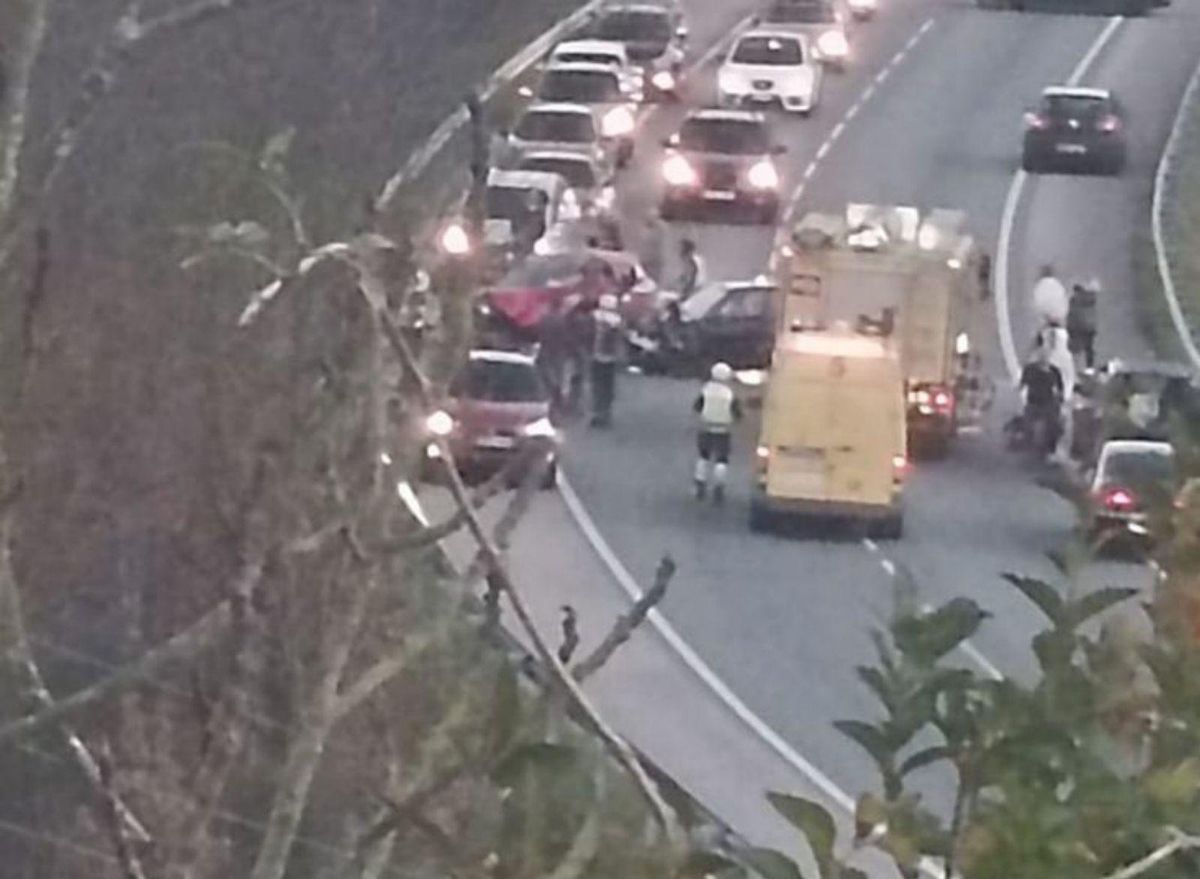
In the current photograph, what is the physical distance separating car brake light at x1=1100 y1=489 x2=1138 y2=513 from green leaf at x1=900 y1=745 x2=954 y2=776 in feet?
Answer: 1.39

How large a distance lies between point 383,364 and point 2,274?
815 millimetres

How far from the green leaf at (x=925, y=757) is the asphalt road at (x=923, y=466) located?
0.45ft

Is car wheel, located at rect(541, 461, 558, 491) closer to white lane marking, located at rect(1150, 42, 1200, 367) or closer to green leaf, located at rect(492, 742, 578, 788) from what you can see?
green leaf, located at rect(492, 742, 578, 788)

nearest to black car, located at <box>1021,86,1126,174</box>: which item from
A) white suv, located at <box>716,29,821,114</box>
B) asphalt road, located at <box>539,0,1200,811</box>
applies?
asphalt road, located at <box>539,0,1200,811</box>

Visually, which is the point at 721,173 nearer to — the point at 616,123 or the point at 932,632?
the point at 616,123

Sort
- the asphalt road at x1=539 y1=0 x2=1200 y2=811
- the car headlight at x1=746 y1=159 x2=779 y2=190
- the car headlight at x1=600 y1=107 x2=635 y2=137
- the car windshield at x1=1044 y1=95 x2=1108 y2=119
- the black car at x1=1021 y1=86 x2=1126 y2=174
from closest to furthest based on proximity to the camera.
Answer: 1. the asphalt road at x1=539 y1=0 x2=1200 y2=811
2. the car headlight at x1=746 y1=159 x2=779 y2=190
3. the car headlight at x1=600 y1=107 x2=635 y2=137
4. the black car at x1=1021 y1=86 x2=1126 y2=174
5. the car windshield at x1=1044 y1=95 x2=1108 y2=119

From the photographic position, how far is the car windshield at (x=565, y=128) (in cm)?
2405

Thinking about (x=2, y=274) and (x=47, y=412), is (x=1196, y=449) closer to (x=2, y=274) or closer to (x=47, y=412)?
(x=2, y=274)

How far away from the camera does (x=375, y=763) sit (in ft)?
14.0

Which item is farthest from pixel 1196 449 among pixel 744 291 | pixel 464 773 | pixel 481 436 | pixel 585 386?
pixel 744 291

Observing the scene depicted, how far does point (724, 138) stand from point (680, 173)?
96 centimetres

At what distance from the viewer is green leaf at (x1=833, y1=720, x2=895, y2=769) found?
2.32 metres

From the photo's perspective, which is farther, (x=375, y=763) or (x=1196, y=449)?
(x=375, y=763)

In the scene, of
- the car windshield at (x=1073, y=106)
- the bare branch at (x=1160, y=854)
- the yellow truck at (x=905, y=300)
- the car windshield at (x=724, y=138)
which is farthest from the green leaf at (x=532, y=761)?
the car windshield at (x=1073, y=106)
